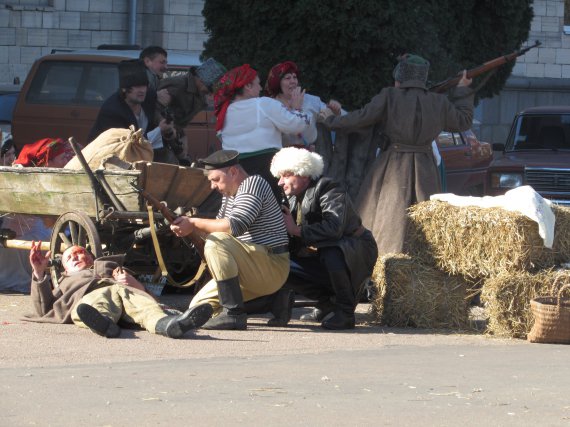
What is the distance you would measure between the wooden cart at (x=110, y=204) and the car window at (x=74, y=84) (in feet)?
22.2

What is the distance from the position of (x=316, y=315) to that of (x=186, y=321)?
1708mm

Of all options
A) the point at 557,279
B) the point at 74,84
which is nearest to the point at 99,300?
the point at 557,279

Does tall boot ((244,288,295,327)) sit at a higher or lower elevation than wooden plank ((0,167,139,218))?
lower

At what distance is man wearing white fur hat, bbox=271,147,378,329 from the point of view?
32.7 ft

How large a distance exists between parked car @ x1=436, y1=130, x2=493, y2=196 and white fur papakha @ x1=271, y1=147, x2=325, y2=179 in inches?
320

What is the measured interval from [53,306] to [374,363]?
2.57 metres

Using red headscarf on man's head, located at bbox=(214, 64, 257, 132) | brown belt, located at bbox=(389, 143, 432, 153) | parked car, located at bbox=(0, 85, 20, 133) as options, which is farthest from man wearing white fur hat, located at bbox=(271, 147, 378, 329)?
parked car, located at bbox=(0, 85, 20, 133)

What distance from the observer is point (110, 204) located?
10.2 meters

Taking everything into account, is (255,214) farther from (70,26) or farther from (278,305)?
(70,26)

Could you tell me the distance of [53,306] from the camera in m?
9.81

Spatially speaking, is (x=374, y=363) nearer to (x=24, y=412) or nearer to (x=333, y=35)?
(x=24, y=412)

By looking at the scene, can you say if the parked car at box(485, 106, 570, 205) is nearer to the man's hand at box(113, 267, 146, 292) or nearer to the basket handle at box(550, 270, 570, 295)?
the basket handle at box(550, 270, 570, 295)

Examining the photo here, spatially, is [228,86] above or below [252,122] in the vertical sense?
above

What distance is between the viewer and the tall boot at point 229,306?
961 cm
